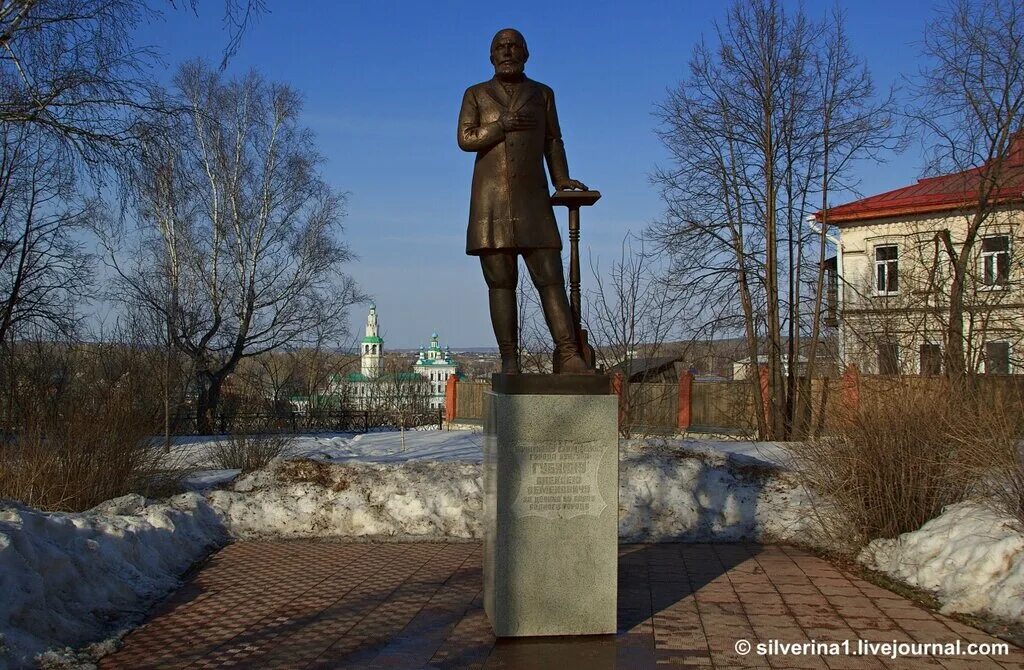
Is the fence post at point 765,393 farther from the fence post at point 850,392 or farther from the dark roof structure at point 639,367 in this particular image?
the fence post at point 850,392

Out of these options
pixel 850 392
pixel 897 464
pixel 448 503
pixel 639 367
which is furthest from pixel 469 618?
pixel 639 367

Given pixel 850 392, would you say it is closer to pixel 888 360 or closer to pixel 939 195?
pixel 888 360

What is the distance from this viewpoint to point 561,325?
5.85 m

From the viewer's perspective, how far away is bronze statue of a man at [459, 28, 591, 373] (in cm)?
577

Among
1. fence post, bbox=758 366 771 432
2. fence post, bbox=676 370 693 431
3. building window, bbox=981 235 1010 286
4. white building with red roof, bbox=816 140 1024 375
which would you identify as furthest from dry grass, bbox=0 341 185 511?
fence post, bbox=676 370 693 431

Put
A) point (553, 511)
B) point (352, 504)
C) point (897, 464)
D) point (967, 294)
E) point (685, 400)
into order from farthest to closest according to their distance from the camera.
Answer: point (685, 400)
point (967, 294)
point (352, 504)
point (897, 464)
point (553, 511)

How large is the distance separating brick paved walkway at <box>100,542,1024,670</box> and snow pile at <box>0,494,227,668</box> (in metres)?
0.29

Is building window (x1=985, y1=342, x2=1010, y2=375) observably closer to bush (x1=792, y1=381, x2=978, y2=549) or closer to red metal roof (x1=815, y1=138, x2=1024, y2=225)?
red metal roof (x1=815, y1=138, x2=1024, y2=225)

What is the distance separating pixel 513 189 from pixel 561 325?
36.1 inches

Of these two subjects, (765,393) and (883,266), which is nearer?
(765,393)

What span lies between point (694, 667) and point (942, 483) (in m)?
3.56

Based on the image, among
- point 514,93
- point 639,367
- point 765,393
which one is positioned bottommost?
point 765,393

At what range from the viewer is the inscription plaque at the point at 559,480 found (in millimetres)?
5383

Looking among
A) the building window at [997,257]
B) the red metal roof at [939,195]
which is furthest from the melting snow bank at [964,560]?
the red metal roof at [939,195]
